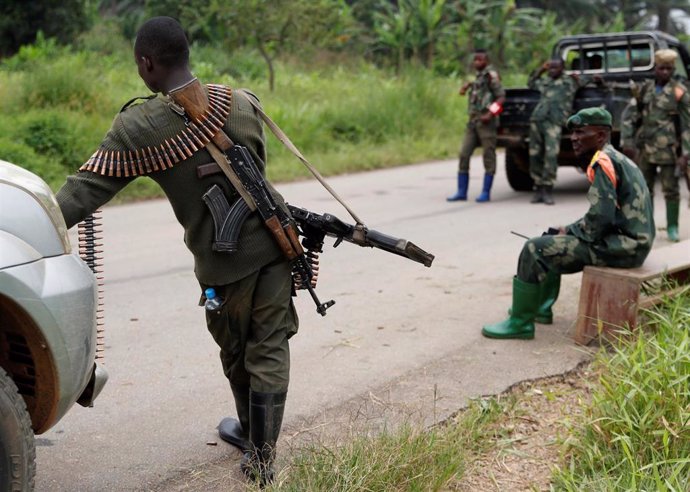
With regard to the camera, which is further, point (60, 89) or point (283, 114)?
point (283, 114)

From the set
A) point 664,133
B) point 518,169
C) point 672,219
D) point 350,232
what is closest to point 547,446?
point 350,232

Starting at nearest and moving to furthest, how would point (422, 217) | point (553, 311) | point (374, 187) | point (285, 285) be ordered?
point (285, 285) → point (553, 311) → point (422, 217) → point (374, 187)

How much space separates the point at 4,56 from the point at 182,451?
22.7m

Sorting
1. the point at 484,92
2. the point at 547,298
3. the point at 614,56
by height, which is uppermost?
the point at 614,56

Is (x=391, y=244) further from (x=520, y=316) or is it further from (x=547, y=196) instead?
(x=547, y=196)

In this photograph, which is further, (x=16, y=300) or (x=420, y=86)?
(x=420, y=86)

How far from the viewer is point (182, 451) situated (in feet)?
12.3

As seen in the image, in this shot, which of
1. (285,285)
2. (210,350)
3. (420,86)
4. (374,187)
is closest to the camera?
(285,285)

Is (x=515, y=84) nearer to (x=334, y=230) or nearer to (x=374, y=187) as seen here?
(x=374, y=187)

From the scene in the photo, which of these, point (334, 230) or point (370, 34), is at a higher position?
point (334, 230)

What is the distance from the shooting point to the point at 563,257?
5109 millimetres

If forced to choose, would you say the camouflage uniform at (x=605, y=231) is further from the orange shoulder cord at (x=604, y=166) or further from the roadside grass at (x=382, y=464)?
the roadside grass at (x=382, y=464)

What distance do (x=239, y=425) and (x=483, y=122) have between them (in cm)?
752

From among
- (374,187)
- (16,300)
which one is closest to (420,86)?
(374,187)
